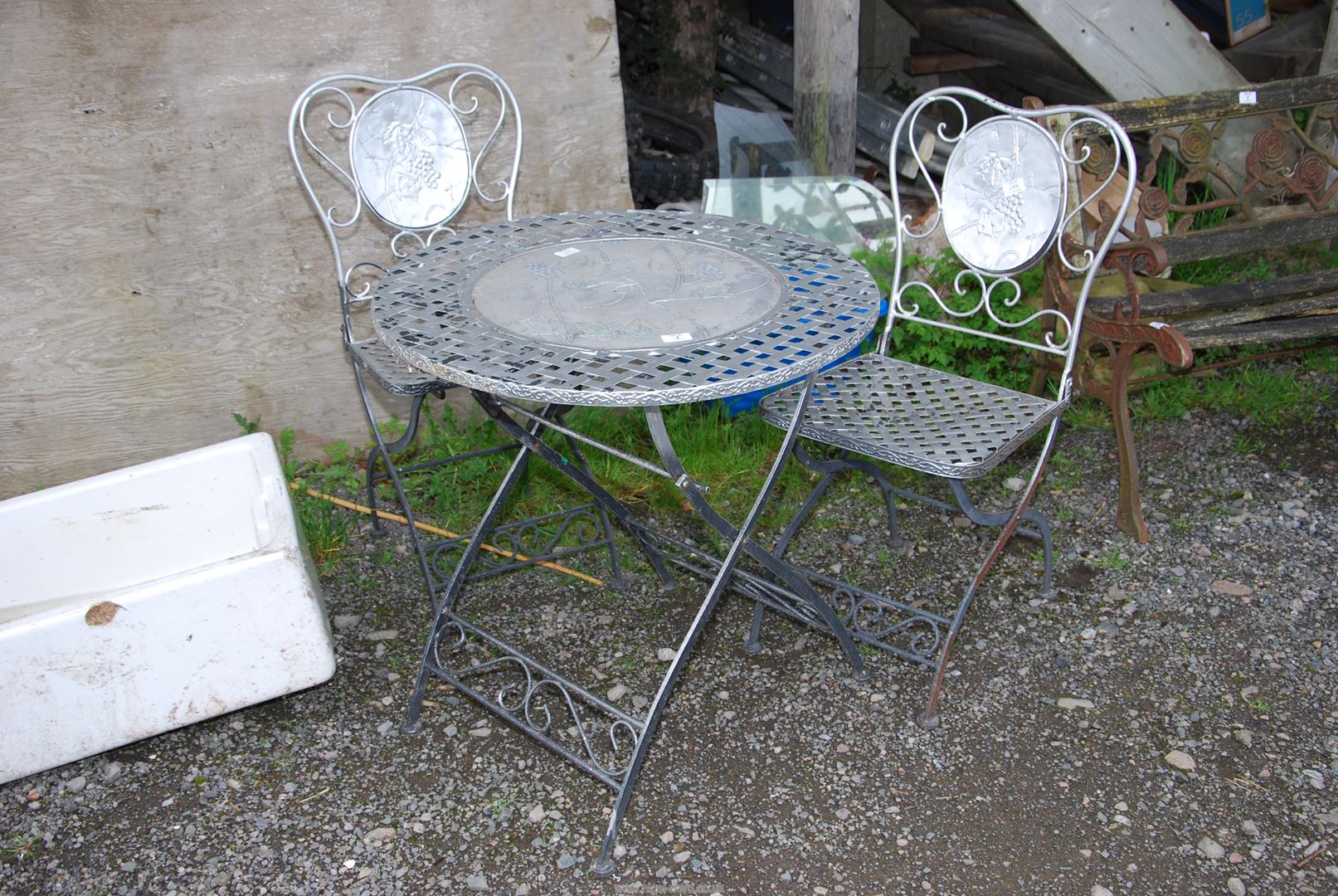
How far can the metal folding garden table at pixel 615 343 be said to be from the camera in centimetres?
218

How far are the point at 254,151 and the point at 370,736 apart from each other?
1911 millimetres

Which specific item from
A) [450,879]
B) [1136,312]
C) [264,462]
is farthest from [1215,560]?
[264,462]

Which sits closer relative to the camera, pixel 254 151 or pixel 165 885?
pixel 165 885

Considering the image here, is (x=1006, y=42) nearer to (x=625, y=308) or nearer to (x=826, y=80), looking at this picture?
(x=826, y=80)

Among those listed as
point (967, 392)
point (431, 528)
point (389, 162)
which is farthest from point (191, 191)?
point (967, 392)

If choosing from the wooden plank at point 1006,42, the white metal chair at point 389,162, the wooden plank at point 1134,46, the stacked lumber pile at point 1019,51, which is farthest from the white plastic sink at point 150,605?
the wooden plank at point 1006,42

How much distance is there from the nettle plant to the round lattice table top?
1.25 metres

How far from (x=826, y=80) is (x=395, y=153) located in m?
1.85

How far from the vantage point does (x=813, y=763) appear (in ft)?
8.91

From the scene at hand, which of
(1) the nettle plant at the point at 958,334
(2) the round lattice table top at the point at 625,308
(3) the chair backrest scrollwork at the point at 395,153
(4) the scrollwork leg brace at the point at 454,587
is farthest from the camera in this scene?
(1) the nettle plant at the point at 958,334

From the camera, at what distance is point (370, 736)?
112 inches

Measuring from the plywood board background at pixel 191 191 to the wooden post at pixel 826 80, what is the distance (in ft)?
3.25

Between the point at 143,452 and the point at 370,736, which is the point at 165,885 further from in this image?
the point at 143,452

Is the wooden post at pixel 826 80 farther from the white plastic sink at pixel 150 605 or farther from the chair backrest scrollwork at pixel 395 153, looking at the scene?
the white plastic sink at pixel 150 605
